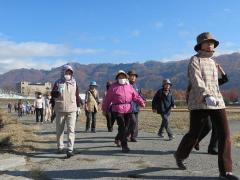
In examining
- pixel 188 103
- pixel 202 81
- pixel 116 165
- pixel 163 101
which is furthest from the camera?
pixel 163 101

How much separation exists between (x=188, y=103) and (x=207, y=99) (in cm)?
47

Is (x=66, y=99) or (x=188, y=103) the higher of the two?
(x=66, y=99)

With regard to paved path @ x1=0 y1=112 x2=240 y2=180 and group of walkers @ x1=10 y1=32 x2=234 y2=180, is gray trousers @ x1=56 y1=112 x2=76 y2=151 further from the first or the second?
paved path @ x1=0 y1=112 x2=240 y2=180

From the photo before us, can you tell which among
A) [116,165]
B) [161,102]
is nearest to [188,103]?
[116,165]

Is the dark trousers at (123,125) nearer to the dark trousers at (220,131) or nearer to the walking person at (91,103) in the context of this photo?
the dark trousers at (220,131)

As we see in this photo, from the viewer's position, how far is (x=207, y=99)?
273 inches

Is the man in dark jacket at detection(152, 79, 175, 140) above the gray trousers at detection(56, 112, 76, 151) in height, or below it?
above

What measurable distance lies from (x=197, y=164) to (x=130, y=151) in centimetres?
235

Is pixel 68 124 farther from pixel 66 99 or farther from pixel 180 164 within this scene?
pixel 180 164

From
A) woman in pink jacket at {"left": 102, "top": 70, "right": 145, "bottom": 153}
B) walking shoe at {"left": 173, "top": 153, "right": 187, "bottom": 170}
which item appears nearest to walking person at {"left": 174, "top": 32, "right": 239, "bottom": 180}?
walking shoe at {"left": 173, "top": 153, "right": 187, "bottom": 170}

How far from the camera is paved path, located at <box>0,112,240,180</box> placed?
7.49 metres

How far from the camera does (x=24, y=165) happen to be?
868cm

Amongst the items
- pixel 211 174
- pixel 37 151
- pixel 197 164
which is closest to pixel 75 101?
pixel 37 151

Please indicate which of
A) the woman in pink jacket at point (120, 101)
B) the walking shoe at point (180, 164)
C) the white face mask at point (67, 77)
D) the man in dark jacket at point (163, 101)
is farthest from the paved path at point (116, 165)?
the man in dark jacket at point (163, 101)
